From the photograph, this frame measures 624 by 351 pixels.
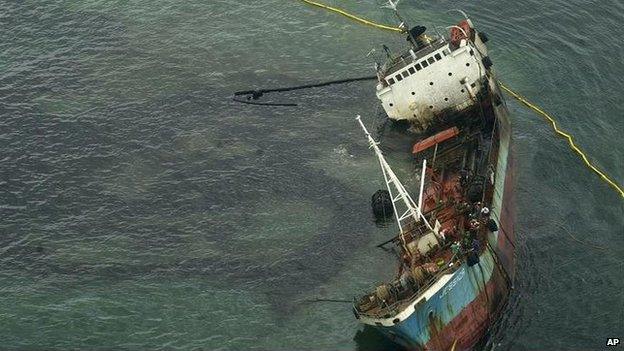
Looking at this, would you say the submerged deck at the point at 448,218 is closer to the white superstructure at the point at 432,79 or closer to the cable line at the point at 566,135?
the white superstructure at the point at 432,79

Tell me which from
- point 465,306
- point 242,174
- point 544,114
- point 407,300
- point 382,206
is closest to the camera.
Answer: point 407,300

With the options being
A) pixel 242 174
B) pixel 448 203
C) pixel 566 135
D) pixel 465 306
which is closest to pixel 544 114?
pixel 566 135

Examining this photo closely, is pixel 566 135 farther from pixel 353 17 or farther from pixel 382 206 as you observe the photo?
pixel 353 17

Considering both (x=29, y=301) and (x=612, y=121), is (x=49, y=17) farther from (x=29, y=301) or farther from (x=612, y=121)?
(x=612, y=121)

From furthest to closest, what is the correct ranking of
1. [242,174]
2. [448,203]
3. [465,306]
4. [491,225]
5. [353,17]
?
[353,17], [242,174], [448,203], [491,225], [465,306]

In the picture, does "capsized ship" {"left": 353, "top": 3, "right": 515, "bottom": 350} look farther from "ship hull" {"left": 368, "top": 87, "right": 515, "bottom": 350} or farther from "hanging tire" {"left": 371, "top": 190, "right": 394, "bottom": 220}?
"hanging tire" {"left": 371, "top": 190, "right": 394, "bottom": 220}

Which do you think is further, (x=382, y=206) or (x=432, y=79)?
(x=432, y=79)

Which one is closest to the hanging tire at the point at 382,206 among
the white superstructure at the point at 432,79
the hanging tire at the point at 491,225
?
the white superstructure at the point at 432,79
